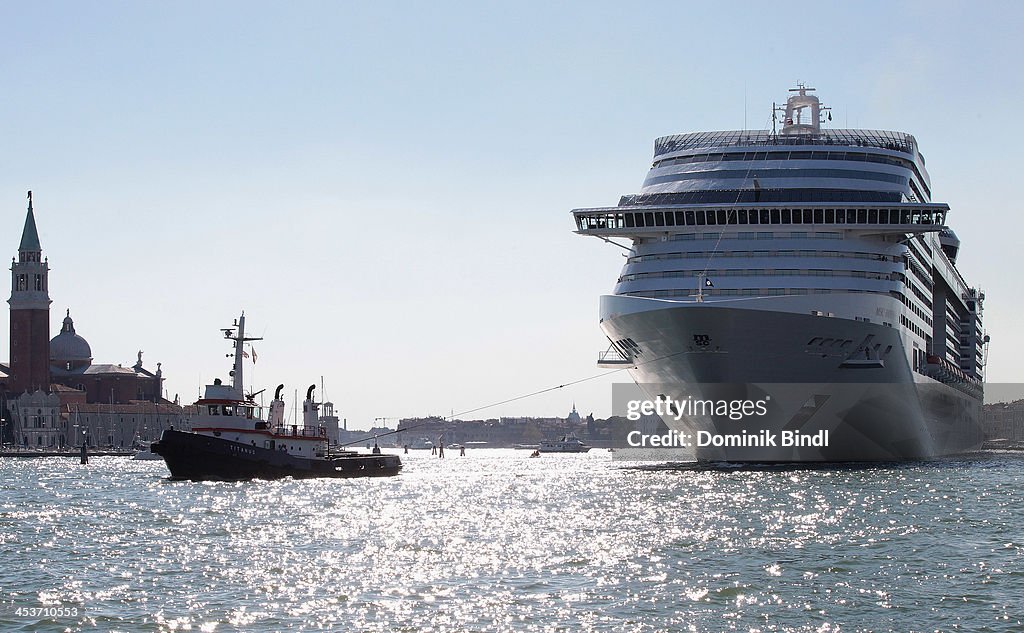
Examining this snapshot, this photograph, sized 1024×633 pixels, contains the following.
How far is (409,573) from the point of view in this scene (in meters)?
33.2

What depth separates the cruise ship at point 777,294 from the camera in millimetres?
62219

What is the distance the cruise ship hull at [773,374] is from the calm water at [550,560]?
15.2ft

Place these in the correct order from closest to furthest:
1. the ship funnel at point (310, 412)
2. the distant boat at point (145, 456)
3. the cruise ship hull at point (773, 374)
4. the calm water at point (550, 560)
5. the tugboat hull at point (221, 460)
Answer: the calm water at point (550, 560) < the cruise ship hull at point (773, 374) < the tugboat hull at point (221, 460) < the ship funnel at point (310, 412) < the distant boat at point (145, 456)

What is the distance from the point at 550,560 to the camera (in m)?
34.9

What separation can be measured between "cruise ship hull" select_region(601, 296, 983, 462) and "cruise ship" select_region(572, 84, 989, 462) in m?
0.07

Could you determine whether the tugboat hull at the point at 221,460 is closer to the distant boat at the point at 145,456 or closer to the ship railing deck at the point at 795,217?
the ship railing deck at the point at 795,217

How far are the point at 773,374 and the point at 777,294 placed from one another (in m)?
4.43

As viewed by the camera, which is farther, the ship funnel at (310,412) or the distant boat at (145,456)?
the distant boat at (145,456)

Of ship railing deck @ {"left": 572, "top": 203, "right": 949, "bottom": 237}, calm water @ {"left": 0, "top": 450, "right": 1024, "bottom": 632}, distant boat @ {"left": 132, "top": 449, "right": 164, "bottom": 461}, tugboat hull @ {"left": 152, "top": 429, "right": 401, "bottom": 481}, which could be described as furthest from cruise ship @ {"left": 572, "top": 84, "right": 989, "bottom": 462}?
distant boat @ {"left": 132, "top": 449, "right": 164, "bottom": 461}

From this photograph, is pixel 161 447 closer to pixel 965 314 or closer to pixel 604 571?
pixel 604 571

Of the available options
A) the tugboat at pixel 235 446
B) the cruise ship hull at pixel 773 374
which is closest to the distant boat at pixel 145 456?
the tugboat at pixel 235 446

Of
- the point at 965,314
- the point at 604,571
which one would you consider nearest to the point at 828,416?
the point at 604,571

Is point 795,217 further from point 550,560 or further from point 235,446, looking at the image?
point 550,560

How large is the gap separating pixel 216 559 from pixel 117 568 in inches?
100
